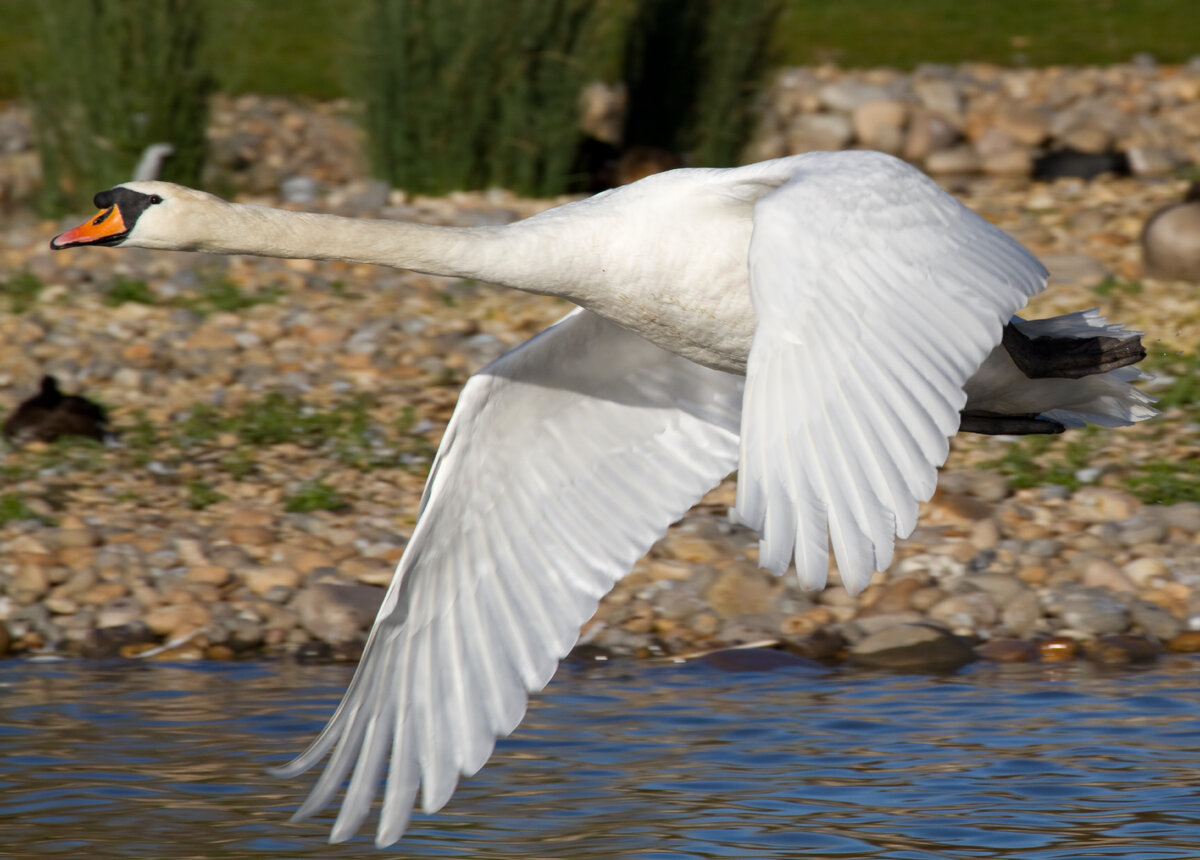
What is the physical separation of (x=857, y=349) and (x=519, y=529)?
1807mm

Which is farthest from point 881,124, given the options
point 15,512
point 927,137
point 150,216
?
point 150,216

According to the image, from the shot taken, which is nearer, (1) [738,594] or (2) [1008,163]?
(1) [738,594]

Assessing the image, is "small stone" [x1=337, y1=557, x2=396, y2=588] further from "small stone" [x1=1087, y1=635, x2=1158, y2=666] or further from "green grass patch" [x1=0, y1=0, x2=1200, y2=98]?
"green grass patch" [x1=0, y1=0, x2=1200, y2=98]

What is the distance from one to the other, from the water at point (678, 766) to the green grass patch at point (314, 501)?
1203mm

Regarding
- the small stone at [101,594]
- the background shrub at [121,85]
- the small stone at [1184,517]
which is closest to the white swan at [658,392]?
the small stone at [1184,517]

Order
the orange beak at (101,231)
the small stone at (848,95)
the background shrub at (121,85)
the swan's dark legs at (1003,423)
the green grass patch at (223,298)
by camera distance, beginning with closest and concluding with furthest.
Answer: the orange beak at (101,231)
the swan's dark legs at (1003,423)
the green grass patch at (223,298)
the background shrub at (121,85)
the small stone at (848,95)

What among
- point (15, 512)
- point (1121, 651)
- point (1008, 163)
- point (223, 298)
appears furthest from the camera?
point (1008, 163)

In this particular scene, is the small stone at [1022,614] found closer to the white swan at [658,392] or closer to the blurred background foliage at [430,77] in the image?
the white swan at [658,392]

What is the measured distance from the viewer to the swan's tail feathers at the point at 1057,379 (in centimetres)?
531

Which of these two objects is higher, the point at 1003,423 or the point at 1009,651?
the point at 1003,423

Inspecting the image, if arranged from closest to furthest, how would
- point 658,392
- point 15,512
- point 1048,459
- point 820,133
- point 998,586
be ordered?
point 658,392, point 998,586, point 15,512, point 1048,459, point 820,133

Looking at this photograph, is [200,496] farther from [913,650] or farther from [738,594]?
[913,650]

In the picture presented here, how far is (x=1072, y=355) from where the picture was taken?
210 inches

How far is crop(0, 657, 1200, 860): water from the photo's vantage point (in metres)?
5.20
